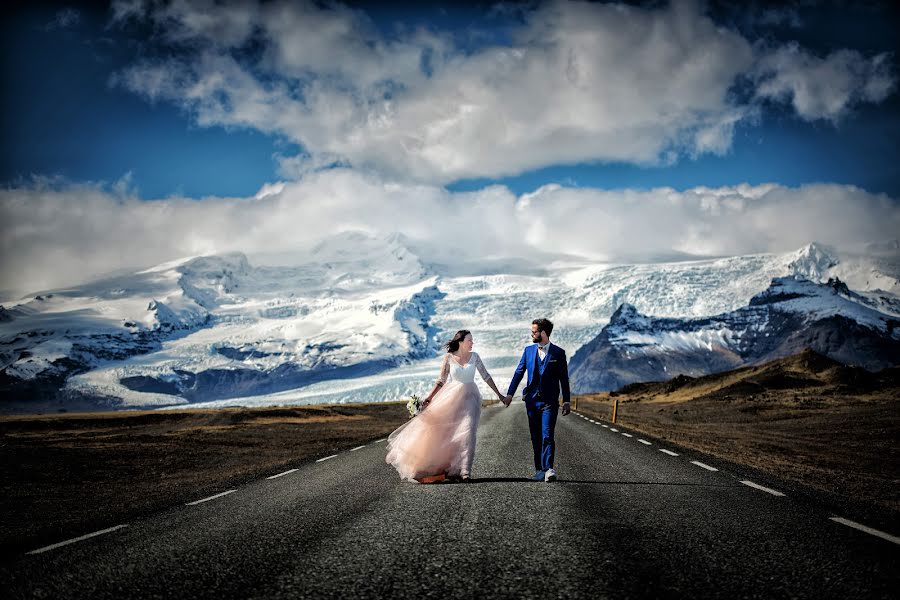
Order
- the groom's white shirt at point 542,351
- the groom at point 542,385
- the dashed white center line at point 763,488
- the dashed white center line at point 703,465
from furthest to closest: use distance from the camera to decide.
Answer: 1. the dashed white center line at point 703,465
2. the groom's white shirt at point 542,351
3. the groom at point 542,385
4. the dashed white center line at point 763,488

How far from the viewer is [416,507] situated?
27.1 feet

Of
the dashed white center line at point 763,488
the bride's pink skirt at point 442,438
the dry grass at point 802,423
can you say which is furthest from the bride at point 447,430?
the dry grass at point 802,423

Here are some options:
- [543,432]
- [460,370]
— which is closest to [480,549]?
[543,432]

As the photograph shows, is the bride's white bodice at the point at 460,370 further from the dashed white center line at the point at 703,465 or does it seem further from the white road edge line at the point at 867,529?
the white road edge line at the point at 867,529

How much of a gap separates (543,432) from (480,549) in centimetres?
547

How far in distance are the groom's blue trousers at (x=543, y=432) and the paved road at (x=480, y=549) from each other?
2.97ft

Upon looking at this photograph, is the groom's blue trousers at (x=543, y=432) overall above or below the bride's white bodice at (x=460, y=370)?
below

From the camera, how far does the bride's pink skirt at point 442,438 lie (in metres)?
10.8

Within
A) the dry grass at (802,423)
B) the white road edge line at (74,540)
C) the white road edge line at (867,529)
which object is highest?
the white road edge line at (867,529)

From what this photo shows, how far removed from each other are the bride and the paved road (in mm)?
659

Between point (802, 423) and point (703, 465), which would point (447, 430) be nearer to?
point (703, 465)

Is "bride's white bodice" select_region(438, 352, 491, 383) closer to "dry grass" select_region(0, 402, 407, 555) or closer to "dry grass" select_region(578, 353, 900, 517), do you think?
"dry grass" select_region(0, 402, 407, 555)

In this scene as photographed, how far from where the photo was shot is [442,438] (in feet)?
35.9

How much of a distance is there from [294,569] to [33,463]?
14410 mm
